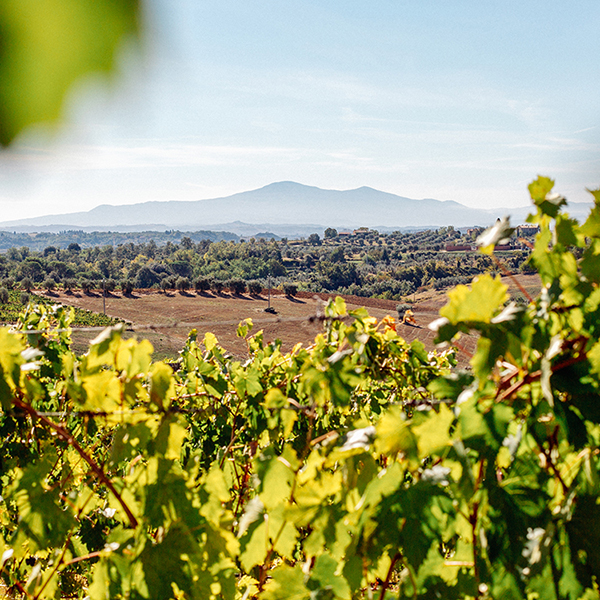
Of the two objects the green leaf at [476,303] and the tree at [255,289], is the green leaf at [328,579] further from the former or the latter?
the tree at [255,289]

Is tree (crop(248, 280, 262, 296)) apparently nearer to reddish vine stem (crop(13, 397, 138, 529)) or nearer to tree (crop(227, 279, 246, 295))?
tree (crop(227, 279, 246, 295))

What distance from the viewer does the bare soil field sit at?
2347 cm

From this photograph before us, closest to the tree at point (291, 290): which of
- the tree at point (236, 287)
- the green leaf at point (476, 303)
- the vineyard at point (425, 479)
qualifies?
the tree at point (236, 287)

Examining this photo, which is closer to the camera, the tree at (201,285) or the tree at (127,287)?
the tree at (127,287)

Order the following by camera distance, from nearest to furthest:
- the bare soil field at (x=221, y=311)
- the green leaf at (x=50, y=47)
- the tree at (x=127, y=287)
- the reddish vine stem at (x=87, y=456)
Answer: the green leaf at (x=50, y=47) → the reddish vine stem at (x=87, y=456) → the bare soil field at (x=221, y=311) → the tree at (x=127, y=287)

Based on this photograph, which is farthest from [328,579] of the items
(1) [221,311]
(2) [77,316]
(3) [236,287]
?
(3) [236,287]

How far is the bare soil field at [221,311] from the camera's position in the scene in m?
23.5

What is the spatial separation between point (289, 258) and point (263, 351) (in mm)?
87029

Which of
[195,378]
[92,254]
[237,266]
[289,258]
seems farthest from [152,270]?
[195,378]

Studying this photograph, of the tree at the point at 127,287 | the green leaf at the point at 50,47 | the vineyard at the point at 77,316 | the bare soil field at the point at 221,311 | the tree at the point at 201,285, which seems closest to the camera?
the green leaf at the point at 50,47

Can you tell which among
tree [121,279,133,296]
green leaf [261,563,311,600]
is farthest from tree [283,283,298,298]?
green leaf [261,563,311,600]

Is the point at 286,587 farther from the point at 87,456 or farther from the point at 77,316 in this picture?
the point at 77,316

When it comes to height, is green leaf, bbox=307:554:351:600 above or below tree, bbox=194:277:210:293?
above

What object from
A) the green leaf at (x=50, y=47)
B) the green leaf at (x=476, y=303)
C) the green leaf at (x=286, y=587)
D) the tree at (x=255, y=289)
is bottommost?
the tree at (x=255, y=289)
